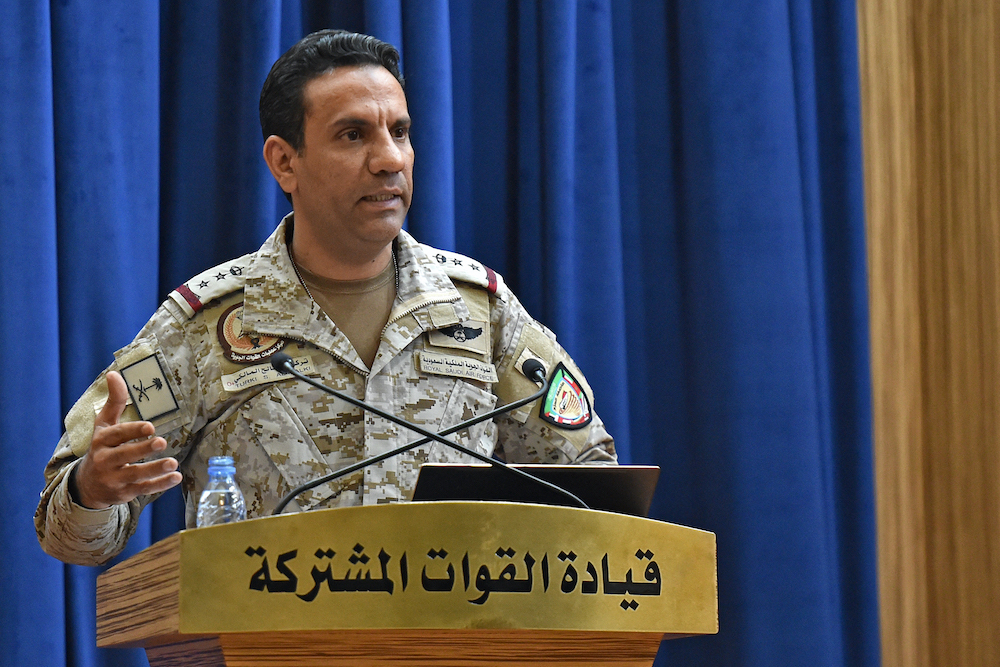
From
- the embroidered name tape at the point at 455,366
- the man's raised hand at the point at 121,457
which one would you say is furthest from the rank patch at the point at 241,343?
the man's raised hand at the point at 121,457

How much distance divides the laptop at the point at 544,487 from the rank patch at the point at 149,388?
0.66 m

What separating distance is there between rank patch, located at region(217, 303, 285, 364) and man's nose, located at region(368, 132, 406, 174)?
0.32 metres

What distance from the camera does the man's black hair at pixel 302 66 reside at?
1724 millimetres

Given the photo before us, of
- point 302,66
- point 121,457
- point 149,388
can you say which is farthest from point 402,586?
point 302,66

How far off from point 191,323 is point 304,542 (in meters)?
0.87

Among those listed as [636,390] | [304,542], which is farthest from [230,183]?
[304,542]

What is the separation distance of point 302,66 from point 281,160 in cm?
16

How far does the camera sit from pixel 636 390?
2250 millimetres

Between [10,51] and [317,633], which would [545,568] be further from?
[10,51]

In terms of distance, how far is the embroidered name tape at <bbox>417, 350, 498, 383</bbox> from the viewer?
1.68 meters

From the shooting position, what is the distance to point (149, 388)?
1.60 m

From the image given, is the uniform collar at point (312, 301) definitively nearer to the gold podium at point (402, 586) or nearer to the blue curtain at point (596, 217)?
the blue curtain at point (596, 217)

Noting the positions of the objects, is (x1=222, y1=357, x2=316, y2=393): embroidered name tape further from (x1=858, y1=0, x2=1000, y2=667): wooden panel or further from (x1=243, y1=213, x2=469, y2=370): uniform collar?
(x1=858, y1=0, x2=1000, y2=667): wooden panel

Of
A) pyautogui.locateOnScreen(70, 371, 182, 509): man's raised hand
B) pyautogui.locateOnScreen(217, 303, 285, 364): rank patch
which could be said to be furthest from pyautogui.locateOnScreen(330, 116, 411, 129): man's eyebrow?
pyautogui.locateOnScreen(70, 371, 182, 509): man's raised hand
